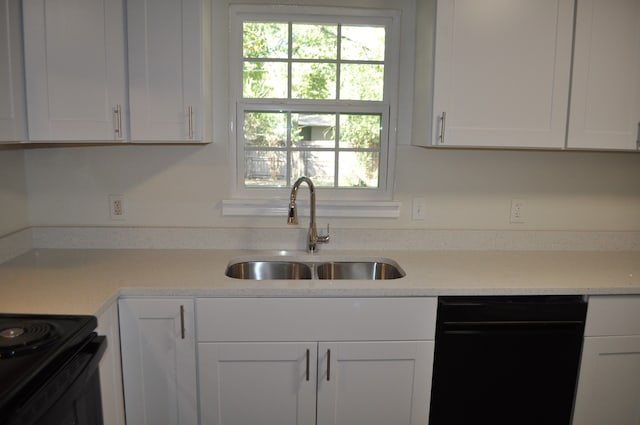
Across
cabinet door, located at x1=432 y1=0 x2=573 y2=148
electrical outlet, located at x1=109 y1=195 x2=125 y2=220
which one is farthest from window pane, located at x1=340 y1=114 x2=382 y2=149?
electrical outlet, located at x1=109 y1=195 x2=125 y2=220

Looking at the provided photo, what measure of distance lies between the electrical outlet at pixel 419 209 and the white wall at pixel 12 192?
1846 millimetres

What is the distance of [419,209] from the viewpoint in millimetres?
2371

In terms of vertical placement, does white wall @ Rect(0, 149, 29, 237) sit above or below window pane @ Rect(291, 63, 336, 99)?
below

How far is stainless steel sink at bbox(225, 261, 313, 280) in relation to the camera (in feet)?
7.25

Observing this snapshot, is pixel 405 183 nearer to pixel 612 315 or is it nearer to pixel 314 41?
pixel 314 41

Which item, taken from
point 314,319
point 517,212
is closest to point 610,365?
point 517,212

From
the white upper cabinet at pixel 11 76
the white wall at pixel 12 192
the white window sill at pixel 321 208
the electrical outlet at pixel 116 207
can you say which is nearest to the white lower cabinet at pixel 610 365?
the white window sill at pixel 321 208

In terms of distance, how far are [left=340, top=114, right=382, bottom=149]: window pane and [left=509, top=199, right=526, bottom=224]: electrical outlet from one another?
746 mm

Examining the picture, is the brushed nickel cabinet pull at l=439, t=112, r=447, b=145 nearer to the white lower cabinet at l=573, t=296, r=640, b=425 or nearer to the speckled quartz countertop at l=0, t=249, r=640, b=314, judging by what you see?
the speckled quartz countertop at l=0, t=249, r=640, b=314

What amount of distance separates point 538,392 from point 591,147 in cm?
105

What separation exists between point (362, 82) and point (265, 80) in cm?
47

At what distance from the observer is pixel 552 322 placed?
1.86m

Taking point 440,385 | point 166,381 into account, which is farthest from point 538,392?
point 166,381

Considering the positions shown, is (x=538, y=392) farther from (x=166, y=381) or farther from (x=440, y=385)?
(x=166, y=381)
